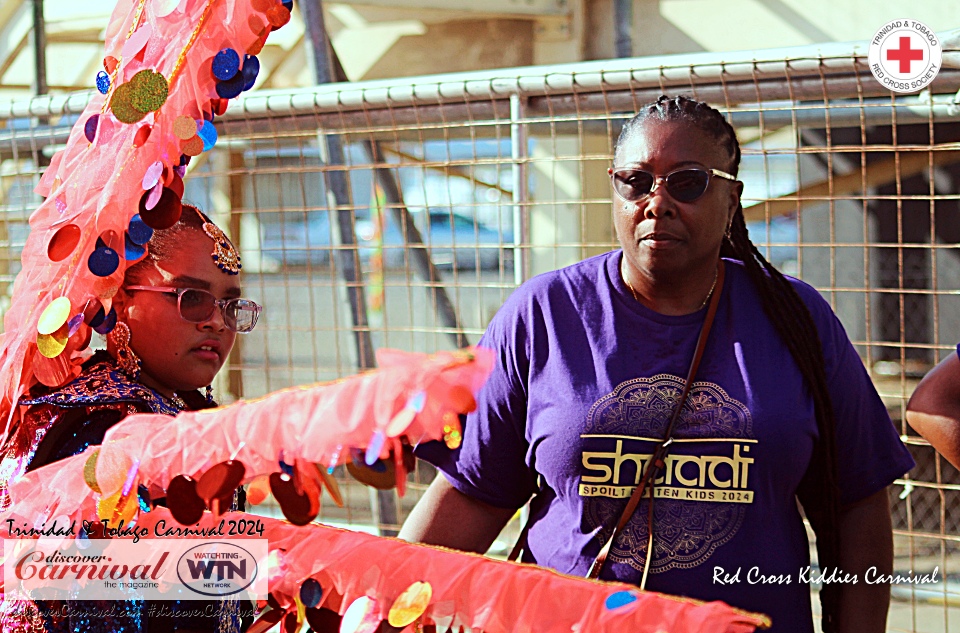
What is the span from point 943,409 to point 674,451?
735 millimetres

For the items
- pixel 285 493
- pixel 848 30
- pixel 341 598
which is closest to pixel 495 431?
pixel 341 598

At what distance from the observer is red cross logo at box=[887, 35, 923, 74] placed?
2.77 metres

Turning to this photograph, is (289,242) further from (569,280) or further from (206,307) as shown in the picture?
(206,307)

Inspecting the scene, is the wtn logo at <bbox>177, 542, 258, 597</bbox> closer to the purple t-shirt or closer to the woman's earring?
the woman's earring

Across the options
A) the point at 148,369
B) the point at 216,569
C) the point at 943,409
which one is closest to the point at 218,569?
the point at 216,569

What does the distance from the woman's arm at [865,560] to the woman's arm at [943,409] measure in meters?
0.26

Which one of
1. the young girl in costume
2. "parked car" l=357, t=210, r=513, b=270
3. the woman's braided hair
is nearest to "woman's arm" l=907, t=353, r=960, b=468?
the woman's braided hair

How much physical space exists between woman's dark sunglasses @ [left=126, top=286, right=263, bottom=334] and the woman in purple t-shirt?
54 centimetres

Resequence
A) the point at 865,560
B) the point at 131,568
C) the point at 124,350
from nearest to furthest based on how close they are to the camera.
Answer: the point at 131,568 → the point at 124,350 → the point at 865,560

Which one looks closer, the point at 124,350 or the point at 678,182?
the point at 124,350

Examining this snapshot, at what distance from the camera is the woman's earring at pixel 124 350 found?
5.83ft

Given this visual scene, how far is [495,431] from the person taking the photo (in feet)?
7.06

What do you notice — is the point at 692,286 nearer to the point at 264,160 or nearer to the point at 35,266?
the point at 35,266

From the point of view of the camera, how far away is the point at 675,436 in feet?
6.50
